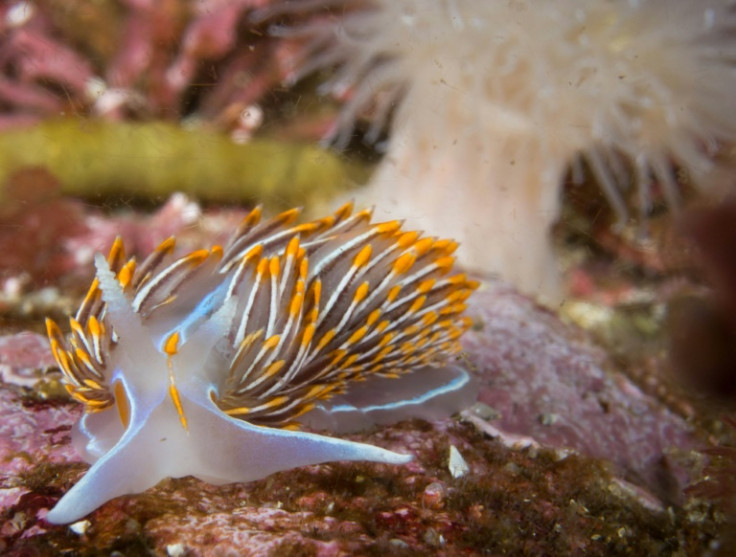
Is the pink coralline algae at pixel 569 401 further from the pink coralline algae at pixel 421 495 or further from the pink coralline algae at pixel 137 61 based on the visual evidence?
the pink coralline algae at pixel 137 61

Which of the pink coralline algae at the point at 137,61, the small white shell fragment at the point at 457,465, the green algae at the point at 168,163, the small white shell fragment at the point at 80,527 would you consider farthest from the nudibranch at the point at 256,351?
the pink coralline algae at the point at 137,61

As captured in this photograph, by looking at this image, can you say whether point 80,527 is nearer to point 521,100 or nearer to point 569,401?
point 569,401

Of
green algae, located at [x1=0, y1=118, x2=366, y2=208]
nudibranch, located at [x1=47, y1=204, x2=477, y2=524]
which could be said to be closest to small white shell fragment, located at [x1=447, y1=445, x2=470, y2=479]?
nudibranch, located at [x1=47, y1=204, x2=477, y2=524]

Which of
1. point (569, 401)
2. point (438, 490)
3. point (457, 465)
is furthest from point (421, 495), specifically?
point (569, 401)

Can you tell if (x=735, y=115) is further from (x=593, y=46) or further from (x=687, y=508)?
(x=687, y=508)

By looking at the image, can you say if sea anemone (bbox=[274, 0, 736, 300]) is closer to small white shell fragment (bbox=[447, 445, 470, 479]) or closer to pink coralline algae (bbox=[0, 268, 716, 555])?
pink coralline algae (bbox=[0, 268, 716, 555])

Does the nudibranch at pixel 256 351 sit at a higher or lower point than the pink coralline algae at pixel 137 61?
lower
